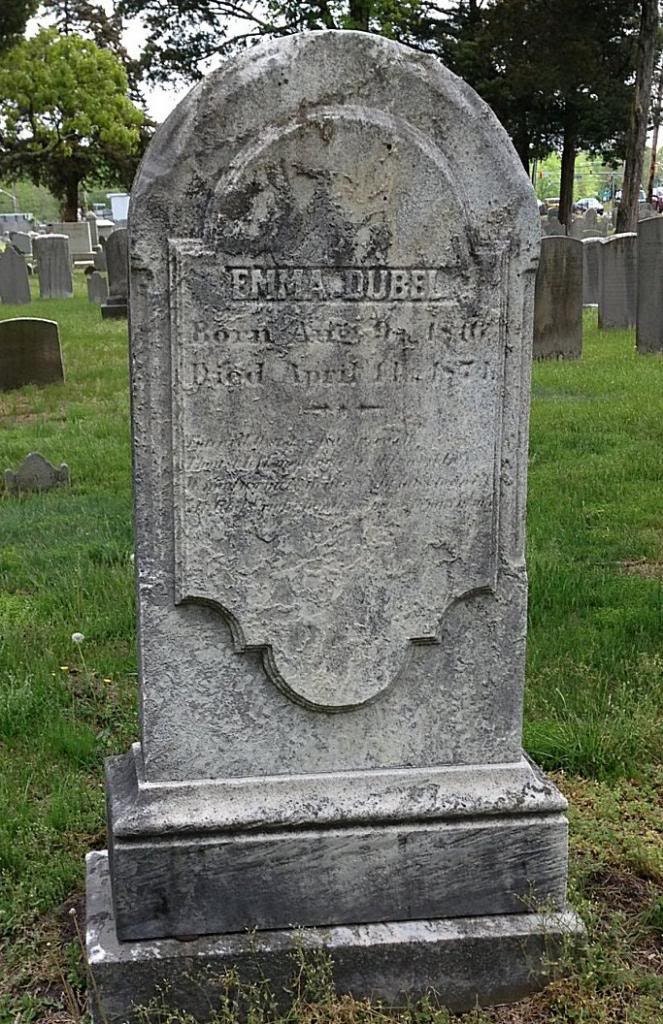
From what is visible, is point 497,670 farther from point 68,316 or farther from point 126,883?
point 68,316

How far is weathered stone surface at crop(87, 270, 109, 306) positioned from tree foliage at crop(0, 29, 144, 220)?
60.6 feet

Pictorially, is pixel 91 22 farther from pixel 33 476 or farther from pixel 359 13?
pixel 33 476

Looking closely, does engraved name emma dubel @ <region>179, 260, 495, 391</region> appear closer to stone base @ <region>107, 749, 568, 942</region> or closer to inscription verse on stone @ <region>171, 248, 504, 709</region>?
inscription verse on stone @ <region>171, 248, 504, 709</region>

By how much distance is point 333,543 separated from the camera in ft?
8.15

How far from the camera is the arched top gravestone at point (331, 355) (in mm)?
2248

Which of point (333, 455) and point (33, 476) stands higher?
point (333, 455)

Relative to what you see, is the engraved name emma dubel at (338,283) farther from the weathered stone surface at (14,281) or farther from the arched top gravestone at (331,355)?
the weathered stone surface at (14,281)

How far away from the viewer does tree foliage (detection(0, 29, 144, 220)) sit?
118 ft

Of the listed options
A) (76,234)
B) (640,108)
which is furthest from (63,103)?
(640,108)

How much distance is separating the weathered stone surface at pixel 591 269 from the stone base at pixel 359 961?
13599mm

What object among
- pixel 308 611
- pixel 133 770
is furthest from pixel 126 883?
pixel 308 611

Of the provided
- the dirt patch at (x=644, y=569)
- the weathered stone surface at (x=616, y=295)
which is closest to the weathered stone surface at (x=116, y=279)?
the weathered stone surface at (x=616, y=295)

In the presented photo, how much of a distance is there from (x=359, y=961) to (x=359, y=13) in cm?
2380

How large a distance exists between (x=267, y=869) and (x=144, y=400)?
111cm
